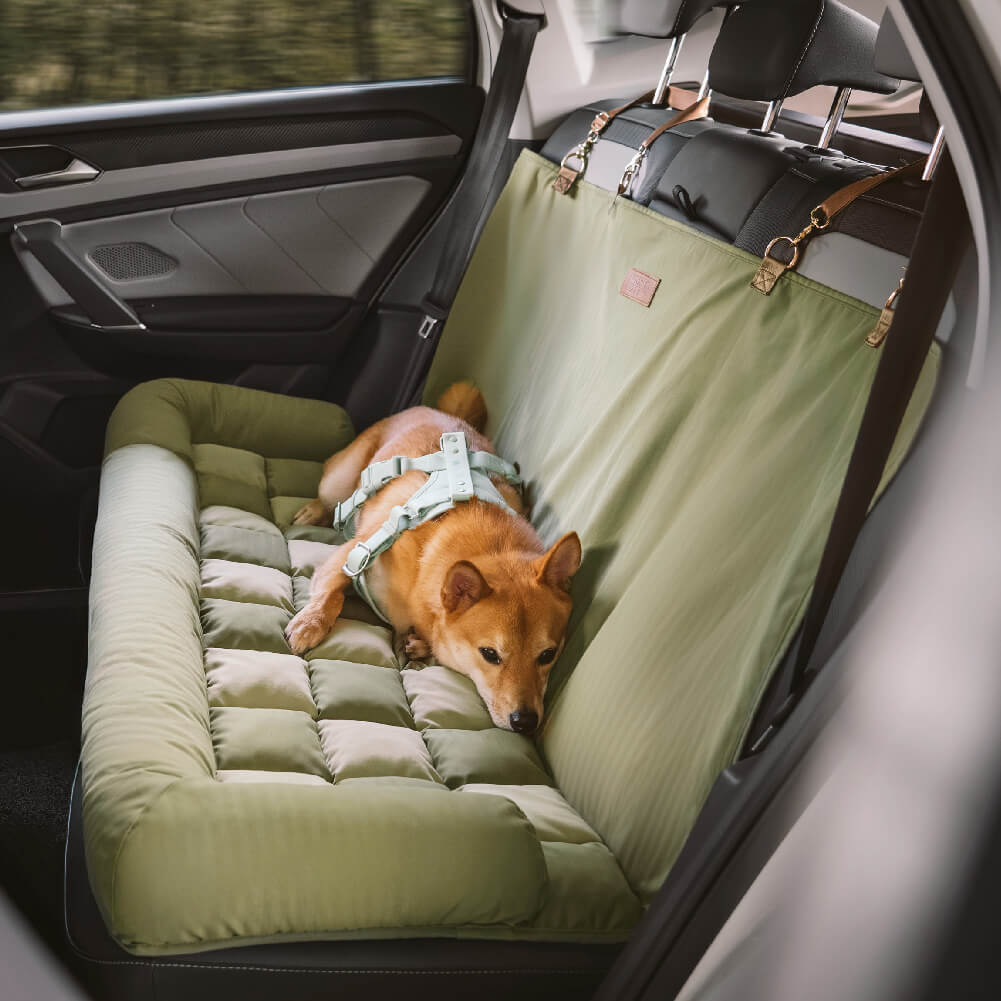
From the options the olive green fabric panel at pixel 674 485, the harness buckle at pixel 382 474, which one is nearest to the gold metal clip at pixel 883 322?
the olive green fabric panel at pixel 674 485

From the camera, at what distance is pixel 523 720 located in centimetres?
199

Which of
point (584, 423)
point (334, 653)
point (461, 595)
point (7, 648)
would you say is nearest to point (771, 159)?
point (584, 423)

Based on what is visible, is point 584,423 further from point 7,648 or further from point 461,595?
point 7,648

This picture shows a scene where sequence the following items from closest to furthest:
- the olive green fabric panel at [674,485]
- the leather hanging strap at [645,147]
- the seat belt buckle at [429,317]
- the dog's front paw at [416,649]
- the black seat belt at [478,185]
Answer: the olive green fabric panel at [674,485], the dog's front paw at [416,649], the leather hanging strap at [645,147], the black seat belt at [478,185], the seat belt buckle at [429,317]

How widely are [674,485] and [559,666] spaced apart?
0.48 metres

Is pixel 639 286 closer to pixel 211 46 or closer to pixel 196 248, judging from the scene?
pixel 196 248

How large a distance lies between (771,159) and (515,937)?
1585mm

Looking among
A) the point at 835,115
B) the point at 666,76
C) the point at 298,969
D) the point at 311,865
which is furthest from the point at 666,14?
the point at 298,969

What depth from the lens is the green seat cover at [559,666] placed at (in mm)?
1428

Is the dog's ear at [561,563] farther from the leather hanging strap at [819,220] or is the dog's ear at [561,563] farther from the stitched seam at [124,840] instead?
the stitched seam at [124,840]

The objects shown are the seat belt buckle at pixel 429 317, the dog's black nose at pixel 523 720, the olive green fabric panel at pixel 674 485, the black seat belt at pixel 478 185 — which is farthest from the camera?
the seat belt buckle at pixel 429 317

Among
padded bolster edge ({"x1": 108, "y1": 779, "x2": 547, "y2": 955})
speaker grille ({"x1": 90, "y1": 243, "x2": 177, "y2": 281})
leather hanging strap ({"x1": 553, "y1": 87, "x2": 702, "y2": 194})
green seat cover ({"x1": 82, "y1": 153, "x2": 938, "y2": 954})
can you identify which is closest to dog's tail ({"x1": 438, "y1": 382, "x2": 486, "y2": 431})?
green seat cover ({"x1": 82, "y1": 153, "x2": 938, "y2": 954})

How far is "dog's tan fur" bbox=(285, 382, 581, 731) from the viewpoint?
2090mm

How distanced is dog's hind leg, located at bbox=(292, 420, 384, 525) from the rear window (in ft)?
3.77
